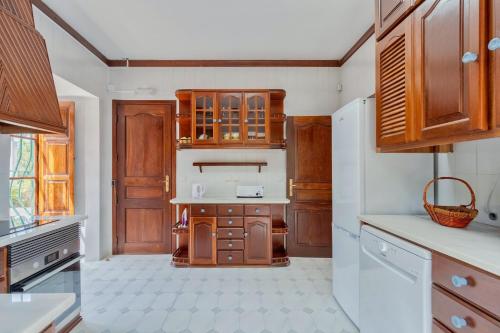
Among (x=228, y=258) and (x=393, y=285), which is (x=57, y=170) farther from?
(x=393, y=285)

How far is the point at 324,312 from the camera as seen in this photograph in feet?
6.88

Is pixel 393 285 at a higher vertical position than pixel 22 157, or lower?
lower

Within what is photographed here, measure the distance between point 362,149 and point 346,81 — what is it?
1.76 meters

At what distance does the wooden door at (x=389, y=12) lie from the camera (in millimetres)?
1484

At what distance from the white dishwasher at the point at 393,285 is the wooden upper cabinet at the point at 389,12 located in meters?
1.28

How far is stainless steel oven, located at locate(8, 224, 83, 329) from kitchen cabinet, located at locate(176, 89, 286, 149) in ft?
5.44

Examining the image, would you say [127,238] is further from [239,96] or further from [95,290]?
[239,96]

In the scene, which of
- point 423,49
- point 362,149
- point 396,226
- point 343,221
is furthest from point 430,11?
point 343,221

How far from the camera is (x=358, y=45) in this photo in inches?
112

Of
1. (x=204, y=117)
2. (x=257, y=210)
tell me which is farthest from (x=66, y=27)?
(x=257, y=210)

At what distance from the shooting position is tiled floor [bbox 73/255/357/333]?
1938 millimetres

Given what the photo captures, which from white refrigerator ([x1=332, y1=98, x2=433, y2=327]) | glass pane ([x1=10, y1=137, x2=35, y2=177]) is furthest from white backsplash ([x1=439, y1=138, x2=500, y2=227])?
glass pane ([x1=10, y1=137, x2=35, y2=177])

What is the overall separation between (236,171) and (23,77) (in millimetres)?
2322

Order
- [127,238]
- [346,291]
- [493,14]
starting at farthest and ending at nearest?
[127,238], [346,291], [493,14]
